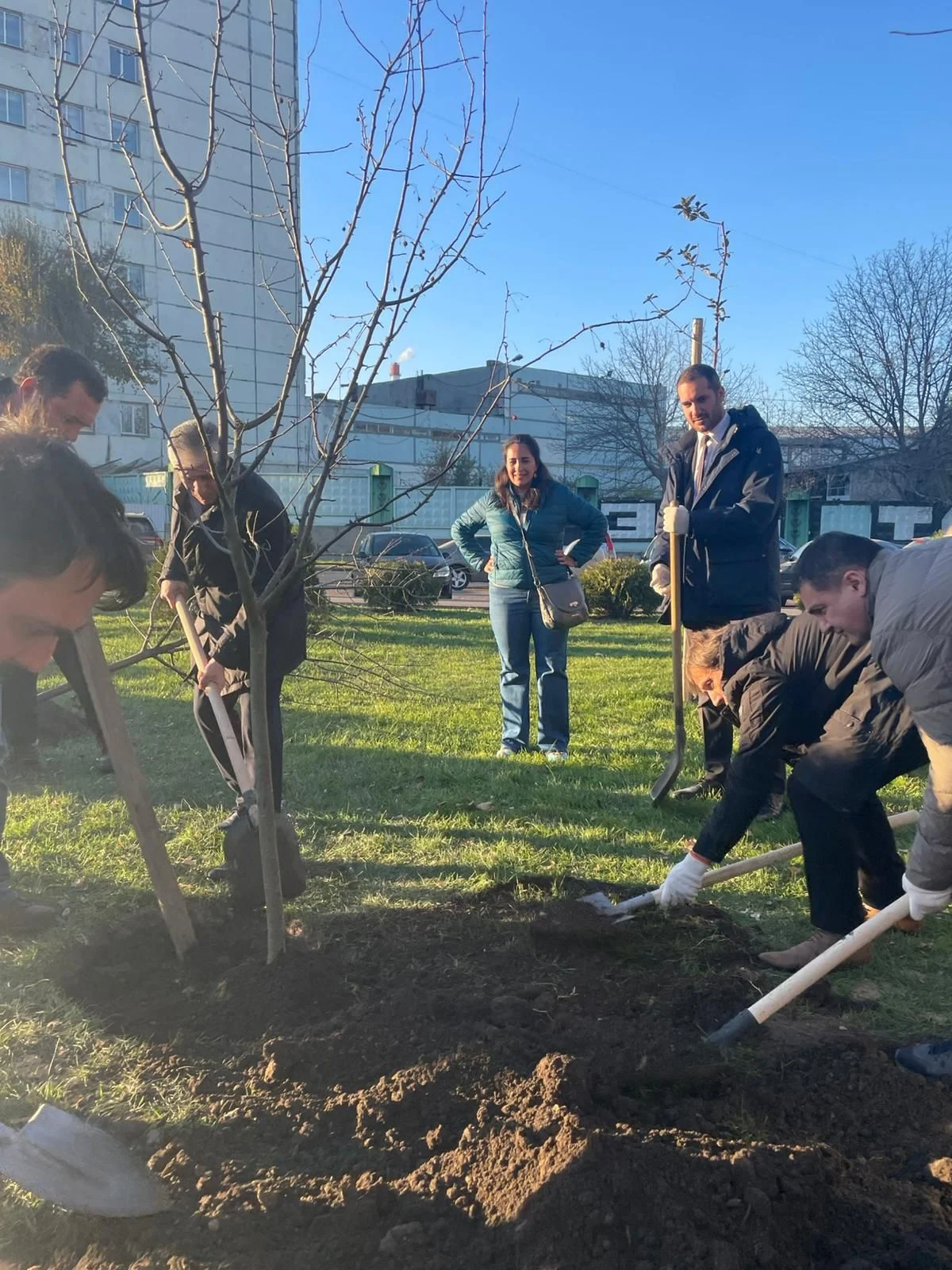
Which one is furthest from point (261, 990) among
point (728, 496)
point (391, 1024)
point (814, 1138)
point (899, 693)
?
point (728, 496)

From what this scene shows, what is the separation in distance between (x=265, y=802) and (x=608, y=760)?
323cm

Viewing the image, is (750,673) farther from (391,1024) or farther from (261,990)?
(261,990)

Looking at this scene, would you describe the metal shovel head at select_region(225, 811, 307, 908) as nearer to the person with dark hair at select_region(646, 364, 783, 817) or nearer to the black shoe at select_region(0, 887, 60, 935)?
the black shoe at select_region(0, 887, 60, 935)

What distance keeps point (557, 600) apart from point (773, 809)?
1.65m

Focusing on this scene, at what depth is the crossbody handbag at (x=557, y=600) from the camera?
5.40 meters

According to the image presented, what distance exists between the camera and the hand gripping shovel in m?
3.32

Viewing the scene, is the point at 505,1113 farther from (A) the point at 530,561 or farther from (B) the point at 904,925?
(A) the point at 530,561

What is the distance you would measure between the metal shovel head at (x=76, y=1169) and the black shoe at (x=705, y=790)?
3.33 m

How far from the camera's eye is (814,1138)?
218 centimetres

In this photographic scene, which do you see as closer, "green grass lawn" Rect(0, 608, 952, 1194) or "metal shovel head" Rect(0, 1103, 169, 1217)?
"metal shovel head" Rect(0, 1103, 169, 1217)

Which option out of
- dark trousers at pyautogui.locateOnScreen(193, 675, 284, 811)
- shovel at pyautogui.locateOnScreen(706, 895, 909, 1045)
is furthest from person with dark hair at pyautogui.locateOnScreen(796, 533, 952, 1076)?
dark trousers at pyautogui.locateOnScreen(193, 675, 284, 811)

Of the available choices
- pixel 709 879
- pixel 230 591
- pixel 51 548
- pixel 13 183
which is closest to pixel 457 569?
pixel 230 591

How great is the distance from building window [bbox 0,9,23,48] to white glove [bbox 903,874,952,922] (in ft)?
117

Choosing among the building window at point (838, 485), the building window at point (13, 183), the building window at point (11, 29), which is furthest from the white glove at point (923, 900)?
the building window at point (11, 29)
